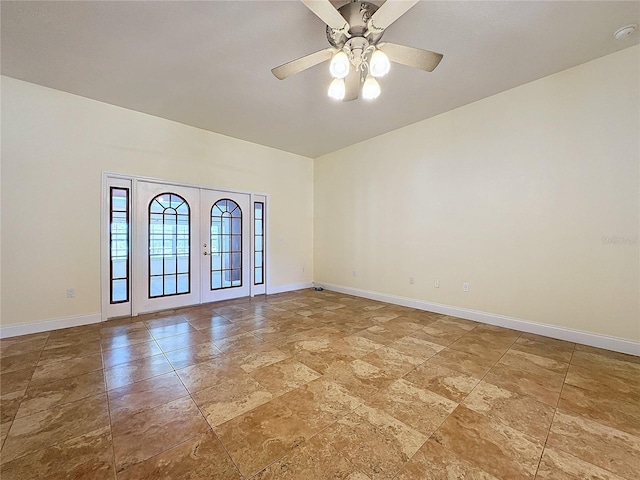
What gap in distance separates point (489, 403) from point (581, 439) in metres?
0.48

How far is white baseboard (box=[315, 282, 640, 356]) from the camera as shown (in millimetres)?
2743

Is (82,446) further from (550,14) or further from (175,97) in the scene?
(550,14)

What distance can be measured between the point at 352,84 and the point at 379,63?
1.68 feet

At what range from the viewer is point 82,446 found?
1.52m

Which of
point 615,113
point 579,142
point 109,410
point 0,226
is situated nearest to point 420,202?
point 579,142

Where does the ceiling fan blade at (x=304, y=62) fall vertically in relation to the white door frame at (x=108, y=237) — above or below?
above

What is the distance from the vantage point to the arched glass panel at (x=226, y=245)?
491cm

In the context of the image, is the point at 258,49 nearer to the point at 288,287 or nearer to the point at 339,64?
the point at 339,64

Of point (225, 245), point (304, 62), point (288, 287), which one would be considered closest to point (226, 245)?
point (225, 245)

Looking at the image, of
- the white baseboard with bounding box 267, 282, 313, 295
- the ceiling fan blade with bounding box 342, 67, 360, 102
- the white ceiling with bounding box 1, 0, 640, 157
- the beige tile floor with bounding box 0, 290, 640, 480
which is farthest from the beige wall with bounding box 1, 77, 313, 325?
the ceiling fan blade with bounding box 342, 67, 360, 102

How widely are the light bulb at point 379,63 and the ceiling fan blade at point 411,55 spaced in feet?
0.27

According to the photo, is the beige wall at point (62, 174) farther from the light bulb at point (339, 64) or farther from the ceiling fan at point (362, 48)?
the light bulb at point (339, 64)

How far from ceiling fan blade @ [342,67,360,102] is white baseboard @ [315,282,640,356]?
3.35 m

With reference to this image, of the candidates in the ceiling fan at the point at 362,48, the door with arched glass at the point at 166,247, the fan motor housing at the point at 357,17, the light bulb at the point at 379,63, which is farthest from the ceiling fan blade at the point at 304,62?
the door with arched glass at the point at 166,247
